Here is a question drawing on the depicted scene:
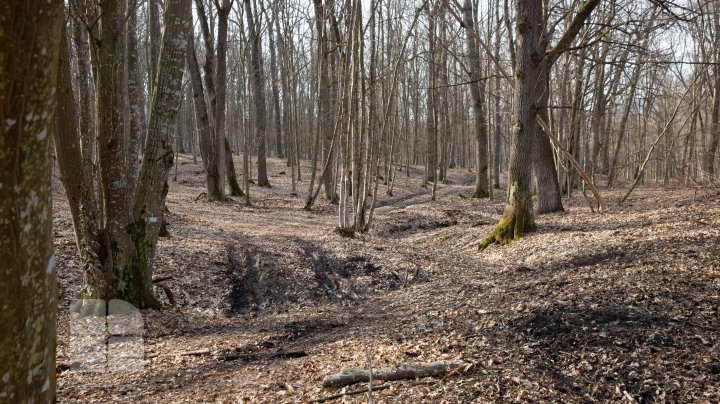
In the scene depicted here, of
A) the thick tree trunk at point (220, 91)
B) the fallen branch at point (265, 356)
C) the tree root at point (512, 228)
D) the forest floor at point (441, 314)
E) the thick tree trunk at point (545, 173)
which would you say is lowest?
the fallen branch at point (265, 356)

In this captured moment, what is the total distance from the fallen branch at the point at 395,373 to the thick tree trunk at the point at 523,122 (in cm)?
629

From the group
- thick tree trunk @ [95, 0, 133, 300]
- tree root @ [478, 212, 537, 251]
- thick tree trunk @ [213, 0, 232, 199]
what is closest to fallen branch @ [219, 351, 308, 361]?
thick tree trunk @ [95, 0, 133, 300]

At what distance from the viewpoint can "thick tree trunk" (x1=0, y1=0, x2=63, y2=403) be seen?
1773mm

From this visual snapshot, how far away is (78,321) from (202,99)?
11.6 m

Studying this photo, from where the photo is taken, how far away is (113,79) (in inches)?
238

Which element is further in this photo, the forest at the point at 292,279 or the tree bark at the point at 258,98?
the tree bark at the point at 258,98

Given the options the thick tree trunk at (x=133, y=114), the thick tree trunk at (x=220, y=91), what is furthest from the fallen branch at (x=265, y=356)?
the thick tree trunk at (x=220, y=91)

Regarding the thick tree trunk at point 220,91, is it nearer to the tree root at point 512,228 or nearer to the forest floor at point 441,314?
the forest floor at point 441,314

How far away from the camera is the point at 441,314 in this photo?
606cm

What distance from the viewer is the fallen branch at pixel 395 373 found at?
13.4 ft

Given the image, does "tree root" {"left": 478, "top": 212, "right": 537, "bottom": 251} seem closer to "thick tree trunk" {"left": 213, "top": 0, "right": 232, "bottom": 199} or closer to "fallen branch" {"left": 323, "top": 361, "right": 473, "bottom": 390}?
"fallen branch" {"left": 323, "top": 361, "right": 473, "bottom": 390}

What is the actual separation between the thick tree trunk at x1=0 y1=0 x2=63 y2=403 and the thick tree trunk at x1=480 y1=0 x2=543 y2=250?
890 centimetres

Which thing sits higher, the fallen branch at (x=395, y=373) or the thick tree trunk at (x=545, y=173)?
the thick tree trunk at (x=545, y=173)

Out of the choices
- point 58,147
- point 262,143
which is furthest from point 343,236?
point 262,143
